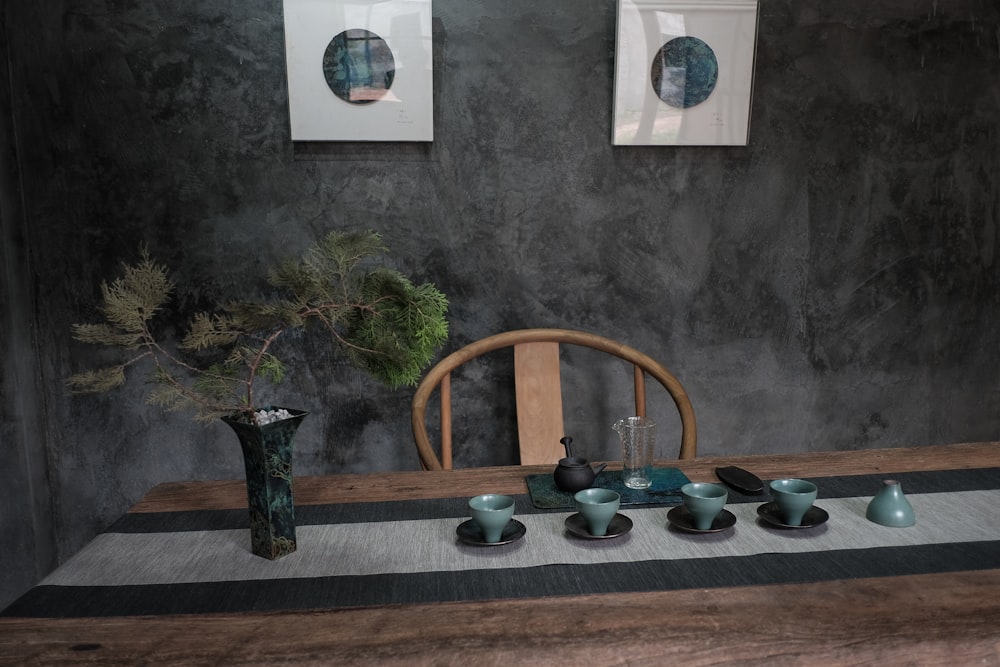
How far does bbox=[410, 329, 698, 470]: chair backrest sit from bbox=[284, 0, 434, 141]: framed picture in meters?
0.69

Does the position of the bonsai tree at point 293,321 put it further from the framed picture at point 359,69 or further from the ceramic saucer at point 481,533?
the framed picture at point 359,69

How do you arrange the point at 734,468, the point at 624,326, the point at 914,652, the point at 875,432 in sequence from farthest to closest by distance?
1. the point at 875,432
2. the point at 624,326
3. the point at 734,468
4. the point at 914,652

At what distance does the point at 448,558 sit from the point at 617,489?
424mm

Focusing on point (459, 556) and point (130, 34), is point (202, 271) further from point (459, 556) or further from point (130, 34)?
point (459, 556)

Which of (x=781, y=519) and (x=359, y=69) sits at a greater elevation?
(x=359, y=69)

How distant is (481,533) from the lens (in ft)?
3.62

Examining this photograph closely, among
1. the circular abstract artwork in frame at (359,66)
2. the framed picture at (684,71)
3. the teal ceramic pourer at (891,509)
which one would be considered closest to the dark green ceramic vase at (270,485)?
the teal ceramic pourer at (891,509)

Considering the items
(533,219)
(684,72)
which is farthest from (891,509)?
(684,72)

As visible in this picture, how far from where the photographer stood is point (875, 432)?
2.41 meters

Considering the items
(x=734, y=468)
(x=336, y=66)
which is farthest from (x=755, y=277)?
(x=336, y=66)

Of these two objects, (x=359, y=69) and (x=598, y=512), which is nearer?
(x=598, y=512)

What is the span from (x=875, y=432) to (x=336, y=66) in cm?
213

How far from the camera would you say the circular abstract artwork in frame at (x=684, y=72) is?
83.7 inches

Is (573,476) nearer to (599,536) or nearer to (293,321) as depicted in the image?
(599,536)
